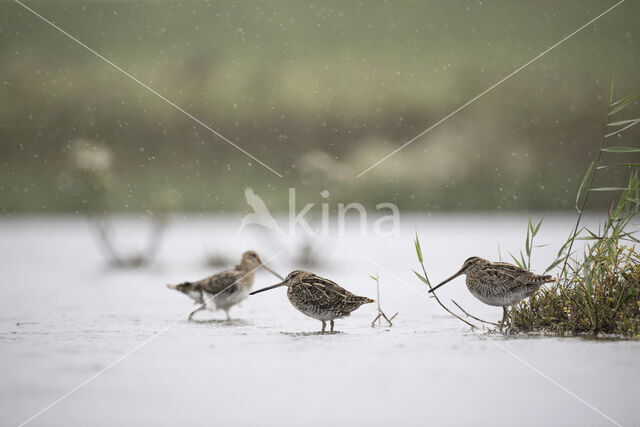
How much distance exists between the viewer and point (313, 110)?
2330cm

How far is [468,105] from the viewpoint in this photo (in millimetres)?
23188

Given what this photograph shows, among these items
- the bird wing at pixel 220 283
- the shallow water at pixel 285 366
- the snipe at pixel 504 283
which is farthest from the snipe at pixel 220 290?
the snipe at pixel 504 283

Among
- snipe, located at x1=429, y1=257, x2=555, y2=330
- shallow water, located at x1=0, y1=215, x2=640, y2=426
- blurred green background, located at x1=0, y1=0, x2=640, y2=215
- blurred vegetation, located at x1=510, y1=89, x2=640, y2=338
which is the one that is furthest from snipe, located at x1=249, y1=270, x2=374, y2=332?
blurred green background, located at x1=0, y1=0, x2=640, y2=215

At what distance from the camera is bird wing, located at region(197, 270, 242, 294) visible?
8078 millimetres

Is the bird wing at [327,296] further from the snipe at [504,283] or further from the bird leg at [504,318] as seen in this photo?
the bird leg at [504,318]

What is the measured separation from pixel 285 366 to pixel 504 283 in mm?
1900

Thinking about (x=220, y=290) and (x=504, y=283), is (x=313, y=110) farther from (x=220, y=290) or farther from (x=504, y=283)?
(x=504, y=283)

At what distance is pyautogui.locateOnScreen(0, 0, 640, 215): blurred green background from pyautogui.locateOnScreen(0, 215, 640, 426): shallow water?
8.70 m

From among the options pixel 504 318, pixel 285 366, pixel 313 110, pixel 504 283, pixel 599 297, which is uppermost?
pixel 313 110

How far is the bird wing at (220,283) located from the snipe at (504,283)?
8.26 ft

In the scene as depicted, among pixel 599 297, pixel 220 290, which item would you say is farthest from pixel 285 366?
pixel 599 297

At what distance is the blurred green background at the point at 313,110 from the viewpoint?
20312 mm

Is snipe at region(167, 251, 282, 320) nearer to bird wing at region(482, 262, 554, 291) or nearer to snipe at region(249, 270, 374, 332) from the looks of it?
snipe at region(249, 270, 374, 332)

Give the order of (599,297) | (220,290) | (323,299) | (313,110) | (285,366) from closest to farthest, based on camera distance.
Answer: (285,366), (599,297), (323,299), (220,290), (313,110)
